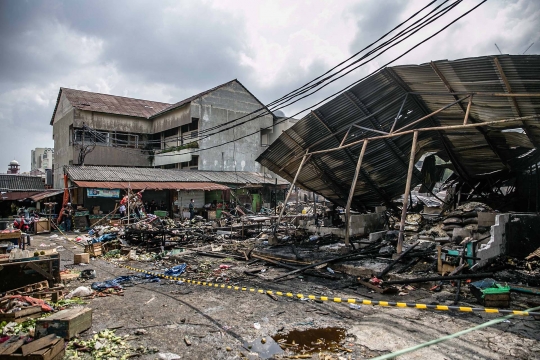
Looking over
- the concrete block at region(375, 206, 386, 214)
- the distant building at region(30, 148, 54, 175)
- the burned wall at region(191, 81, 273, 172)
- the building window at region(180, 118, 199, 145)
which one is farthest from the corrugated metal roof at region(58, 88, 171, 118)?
the distant building at region(30, 148, 54, 175)

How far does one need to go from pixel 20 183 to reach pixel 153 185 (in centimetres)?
1823

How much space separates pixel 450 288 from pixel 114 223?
18.9 metres

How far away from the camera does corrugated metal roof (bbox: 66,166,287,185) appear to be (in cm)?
2327

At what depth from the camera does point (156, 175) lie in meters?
26.6

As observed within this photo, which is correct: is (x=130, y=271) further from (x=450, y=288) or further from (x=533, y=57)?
(x=533, y=57)

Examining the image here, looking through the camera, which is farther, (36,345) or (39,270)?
(39,270)

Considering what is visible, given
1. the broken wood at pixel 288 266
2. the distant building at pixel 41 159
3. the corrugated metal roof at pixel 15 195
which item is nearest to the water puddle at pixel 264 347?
the broken wood at pixel 288 266

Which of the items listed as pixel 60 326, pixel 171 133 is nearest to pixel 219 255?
pixel 60 326

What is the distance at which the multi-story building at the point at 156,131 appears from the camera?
2994cm

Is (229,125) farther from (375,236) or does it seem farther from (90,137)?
(375,236)

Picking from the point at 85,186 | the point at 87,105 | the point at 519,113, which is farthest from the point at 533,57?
the point at 87,105

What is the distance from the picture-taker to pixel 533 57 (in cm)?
649

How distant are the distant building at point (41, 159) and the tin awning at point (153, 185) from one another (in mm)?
56118

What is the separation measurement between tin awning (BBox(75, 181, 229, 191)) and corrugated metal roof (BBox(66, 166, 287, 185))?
18.5 inches
